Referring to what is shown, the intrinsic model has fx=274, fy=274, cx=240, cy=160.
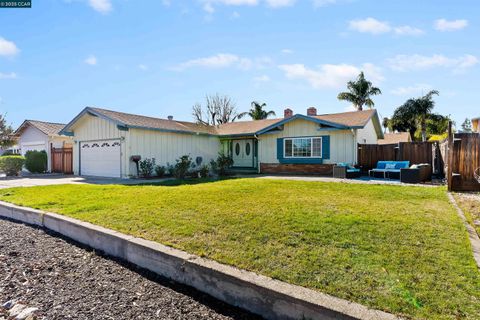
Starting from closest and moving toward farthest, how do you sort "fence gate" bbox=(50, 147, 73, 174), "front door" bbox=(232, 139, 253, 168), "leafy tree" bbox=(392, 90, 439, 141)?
1. "fence gate" bbox=(50, 147, 73, 174)
2. "front door" bbox=(232, 139, 253, 168)
3. "leafy tree" bbox=(392, 90, 439, 141)

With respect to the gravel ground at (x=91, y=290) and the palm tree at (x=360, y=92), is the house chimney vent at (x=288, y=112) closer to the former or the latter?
the palm tree at (x=360, y=92)

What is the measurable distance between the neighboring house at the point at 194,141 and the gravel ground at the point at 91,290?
10.5 m

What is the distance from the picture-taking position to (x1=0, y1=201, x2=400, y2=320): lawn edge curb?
2.22 meters

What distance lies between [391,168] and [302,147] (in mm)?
4663

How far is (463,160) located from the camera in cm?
846

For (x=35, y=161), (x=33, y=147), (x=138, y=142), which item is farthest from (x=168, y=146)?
(x=33, y=147)

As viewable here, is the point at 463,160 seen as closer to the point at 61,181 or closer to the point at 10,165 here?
the point at 61,181

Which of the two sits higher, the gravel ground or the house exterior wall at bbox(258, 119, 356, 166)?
the house exterior wall at bbox(258, 119, 356, 166)

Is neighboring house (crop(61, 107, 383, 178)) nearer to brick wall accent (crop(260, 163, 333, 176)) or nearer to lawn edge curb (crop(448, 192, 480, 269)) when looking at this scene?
brick wall accent (crop(260, 163, 333, 176))

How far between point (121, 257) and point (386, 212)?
15.2 feet

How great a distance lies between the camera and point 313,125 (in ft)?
50.1

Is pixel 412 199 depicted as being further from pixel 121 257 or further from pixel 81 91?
pixel 81 91

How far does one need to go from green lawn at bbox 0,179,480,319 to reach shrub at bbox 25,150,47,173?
13340 mm

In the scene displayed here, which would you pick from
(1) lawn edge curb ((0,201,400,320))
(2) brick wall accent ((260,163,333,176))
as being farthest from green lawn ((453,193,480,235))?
(2) brick wall accent ((260,163,333,176))
